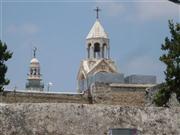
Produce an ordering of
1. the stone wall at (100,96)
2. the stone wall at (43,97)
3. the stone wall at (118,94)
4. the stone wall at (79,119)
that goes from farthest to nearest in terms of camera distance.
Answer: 1. the stone wall at (118,94)
2. the stone wall at (100,96)
3. the stone wall at (43,97)
4. the stone wall at (79,119)

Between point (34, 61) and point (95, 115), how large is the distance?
48.3m

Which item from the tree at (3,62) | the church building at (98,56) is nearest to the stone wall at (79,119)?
the tree at (3,62)

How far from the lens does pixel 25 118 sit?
24.1ft

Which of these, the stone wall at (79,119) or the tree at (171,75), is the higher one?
the tree at (171,75)

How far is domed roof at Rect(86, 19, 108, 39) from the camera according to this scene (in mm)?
44688

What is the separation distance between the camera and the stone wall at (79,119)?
23.9 feet

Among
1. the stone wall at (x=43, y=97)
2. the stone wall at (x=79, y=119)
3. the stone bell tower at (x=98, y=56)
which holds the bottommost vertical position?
the stone wall at (x=79, y=119)

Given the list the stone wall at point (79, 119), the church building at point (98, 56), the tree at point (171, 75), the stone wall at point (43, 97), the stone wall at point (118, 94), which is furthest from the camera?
the church building at point (98, 56)

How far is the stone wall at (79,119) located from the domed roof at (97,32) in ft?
121

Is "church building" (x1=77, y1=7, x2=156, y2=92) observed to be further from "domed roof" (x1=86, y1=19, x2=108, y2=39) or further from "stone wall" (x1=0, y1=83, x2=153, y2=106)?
"stone wall" (x1=0, y1=83, x2=153, y2=106)

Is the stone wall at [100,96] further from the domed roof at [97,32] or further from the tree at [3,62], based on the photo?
the domed roof at [97,32]

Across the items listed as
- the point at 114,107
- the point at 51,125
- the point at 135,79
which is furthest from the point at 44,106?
the point at 135,79

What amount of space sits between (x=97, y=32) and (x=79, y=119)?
1489 inches

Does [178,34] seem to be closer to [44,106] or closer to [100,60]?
[44,106]
